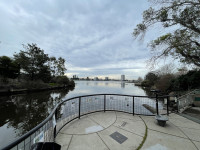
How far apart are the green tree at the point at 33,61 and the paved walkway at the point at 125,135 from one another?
2357cm

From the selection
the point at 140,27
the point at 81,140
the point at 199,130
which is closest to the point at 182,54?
the point at 140,27

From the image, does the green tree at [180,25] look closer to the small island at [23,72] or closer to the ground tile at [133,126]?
the ground tile at [133,126]

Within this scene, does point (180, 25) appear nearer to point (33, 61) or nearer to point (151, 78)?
point (33, 61)

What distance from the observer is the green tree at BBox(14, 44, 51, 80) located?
19.1m

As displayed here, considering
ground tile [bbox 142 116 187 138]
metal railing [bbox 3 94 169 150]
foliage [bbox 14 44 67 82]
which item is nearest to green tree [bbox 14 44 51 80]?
foliage [bbox 14 44 67 82]

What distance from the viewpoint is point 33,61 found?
830 inches

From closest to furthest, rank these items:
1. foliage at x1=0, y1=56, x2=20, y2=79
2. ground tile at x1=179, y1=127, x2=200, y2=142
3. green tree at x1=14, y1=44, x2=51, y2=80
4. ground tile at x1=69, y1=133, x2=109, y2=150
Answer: ground tile at x1=69, y1=133, x2=109, y2=150 < ground tile at x1=179, y1=127, x2=200, y2=142 < foliage at x1=0, y1=56, x2=20, y2=79 < green tree at x1=14, y1=44, x2=51, y2=80

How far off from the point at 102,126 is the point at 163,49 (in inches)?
278

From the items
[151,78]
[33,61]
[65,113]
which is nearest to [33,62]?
[33,61]

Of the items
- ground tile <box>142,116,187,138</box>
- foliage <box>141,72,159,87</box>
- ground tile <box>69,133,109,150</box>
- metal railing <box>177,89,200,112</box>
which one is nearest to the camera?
ground tile <box>69,133,109,150</box>

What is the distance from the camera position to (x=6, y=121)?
221 inches

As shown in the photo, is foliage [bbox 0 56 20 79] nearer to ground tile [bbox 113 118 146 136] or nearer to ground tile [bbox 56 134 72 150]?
ground tile [bbox 56 134 72 150]

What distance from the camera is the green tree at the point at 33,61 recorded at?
62.7 feet

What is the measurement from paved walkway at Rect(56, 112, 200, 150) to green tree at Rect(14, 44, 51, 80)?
77.3 feet
